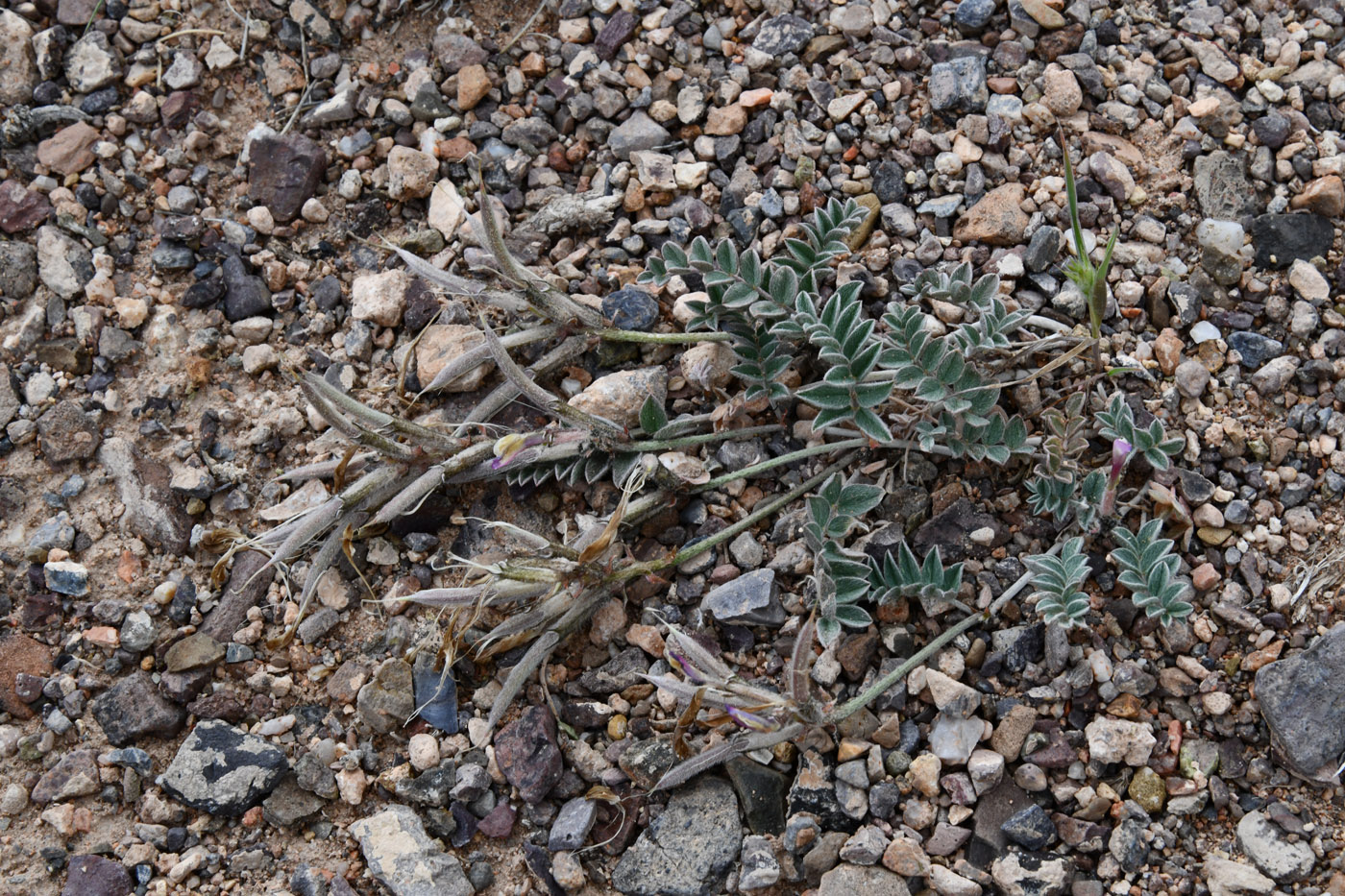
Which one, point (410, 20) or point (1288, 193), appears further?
point (410, 20)

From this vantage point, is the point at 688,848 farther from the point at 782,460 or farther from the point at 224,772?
the point at 224,772

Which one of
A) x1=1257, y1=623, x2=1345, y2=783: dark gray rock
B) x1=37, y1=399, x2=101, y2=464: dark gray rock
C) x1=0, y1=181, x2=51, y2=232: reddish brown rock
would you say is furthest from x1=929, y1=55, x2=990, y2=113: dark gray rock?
x1=0, y1=181, x2=51, y2=232: reddish brown rock

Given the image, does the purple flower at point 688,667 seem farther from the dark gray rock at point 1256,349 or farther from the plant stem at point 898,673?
the dark gray rock at point 1256,349

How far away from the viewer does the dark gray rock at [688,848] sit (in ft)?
8.21

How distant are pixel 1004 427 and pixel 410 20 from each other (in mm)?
2468

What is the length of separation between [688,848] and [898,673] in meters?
0.66

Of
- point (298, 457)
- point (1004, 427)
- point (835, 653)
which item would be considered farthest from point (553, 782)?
point (1004, 427)

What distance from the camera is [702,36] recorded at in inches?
138

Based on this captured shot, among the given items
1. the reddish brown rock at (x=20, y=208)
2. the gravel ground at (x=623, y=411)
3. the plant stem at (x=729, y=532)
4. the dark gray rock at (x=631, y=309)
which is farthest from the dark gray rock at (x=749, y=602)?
the reddish brown rock at (x=20, y=208)

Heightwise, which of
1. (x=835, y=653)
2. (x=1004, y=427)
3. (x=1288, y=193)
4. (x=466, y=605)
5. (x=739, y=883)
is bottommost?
(x=739, y=883)

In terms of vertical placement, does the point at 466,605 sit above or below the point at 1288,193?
below

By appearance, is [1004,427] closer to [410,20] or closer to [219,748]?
[219,748]

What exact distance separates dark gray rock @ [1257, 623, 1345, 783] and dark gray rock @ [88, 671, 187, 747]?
2.72 metres

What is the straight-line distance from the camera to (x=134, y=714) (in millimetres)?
2793
